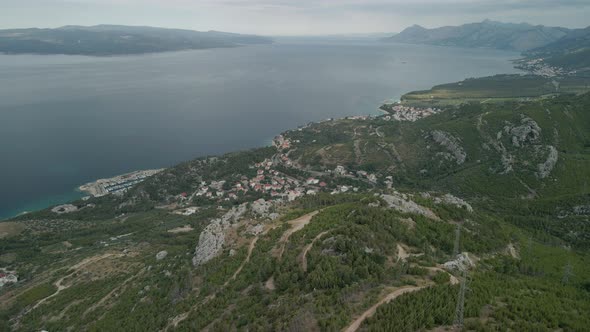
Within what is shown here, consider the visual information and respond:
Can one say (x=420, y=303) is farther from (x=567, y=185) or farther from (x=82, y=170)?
(x=82, y=170)

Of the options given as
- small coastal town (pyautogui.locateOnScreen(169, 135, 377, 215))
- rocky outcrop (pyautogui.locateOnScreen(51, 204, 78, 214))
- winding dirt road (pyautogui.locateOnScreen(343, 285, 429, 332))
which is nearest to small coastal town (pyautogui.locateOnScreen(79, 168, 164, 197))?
rocky outcrop (pyautogui.locateOnScreen(51, 204, 78, 214))

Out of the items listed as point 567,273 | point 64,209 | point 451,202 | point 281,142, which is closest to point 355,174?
point 281,142

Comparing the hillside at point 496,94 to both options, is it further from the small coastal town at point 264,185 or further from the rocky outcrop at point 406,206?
the rocky outcrop at point 406,206

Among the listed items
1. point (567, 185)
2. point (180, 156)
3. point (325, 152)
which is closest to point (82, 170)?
point (180, 156)

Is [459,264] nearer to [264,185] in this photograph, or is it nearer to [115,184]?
[264,185]

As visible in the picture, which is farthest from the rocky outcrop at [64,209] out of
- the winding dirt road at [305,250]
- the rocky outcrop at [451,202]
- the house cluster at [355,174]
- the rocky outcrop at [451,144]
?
the rocky outcrop at [451,144]

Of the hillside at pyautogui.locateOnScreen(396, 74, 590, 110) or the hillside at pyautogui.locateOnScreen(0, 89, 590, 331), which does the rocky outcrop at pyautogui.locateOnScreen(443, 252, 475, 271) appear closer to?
the hillside at pyautogui.locateOnScreen(0, 89, 590, 331)
